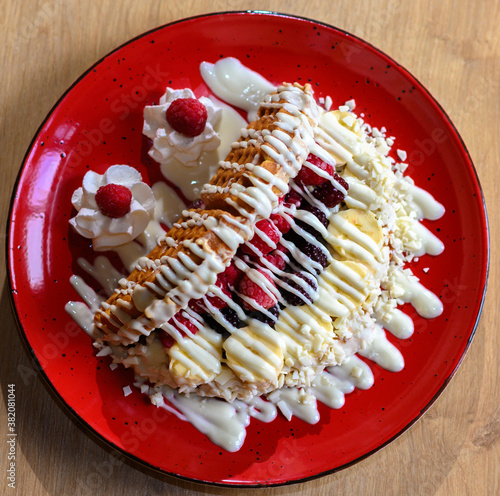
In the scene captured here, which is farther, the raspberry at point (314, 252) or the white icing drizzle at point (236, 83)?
the white icing drizzle at point (236, 83)

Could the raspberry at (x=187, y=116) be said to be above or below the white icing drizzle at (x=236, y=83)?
below

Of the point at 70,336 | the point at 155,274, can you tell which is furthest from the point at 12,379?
the point at 155,274

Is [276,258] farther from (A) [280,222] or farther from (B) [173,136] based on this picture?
(B) [173,136]

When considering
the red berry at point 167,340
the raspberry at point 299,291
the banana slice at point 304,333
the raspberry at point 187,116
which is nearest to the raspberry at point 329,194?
the raspberry at point 299,291

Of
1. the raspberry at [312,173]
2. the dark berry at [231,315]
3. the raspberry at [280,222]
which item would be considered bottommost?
the dark berry at [231,315]

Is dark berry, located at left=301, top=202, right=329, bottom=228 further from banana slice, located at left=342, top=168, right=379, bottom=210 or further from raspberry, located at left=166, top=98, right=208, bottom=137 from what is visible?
raspberry, located at left=166, top=98, right=208, bottom=137

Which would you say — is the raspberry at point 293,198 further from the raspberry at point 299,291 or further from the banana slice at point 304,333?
the banana slice at point 304,333

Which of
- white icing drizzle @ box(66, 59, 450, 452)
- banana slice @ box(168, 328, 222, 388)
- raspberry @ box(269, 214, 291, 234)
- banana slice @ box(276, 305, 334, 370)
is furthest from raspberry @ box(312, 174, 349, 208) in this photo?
banana slice @ box(168, 328, 222, 388)

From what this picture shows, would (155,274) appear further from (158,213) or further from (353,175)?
(353,175)
